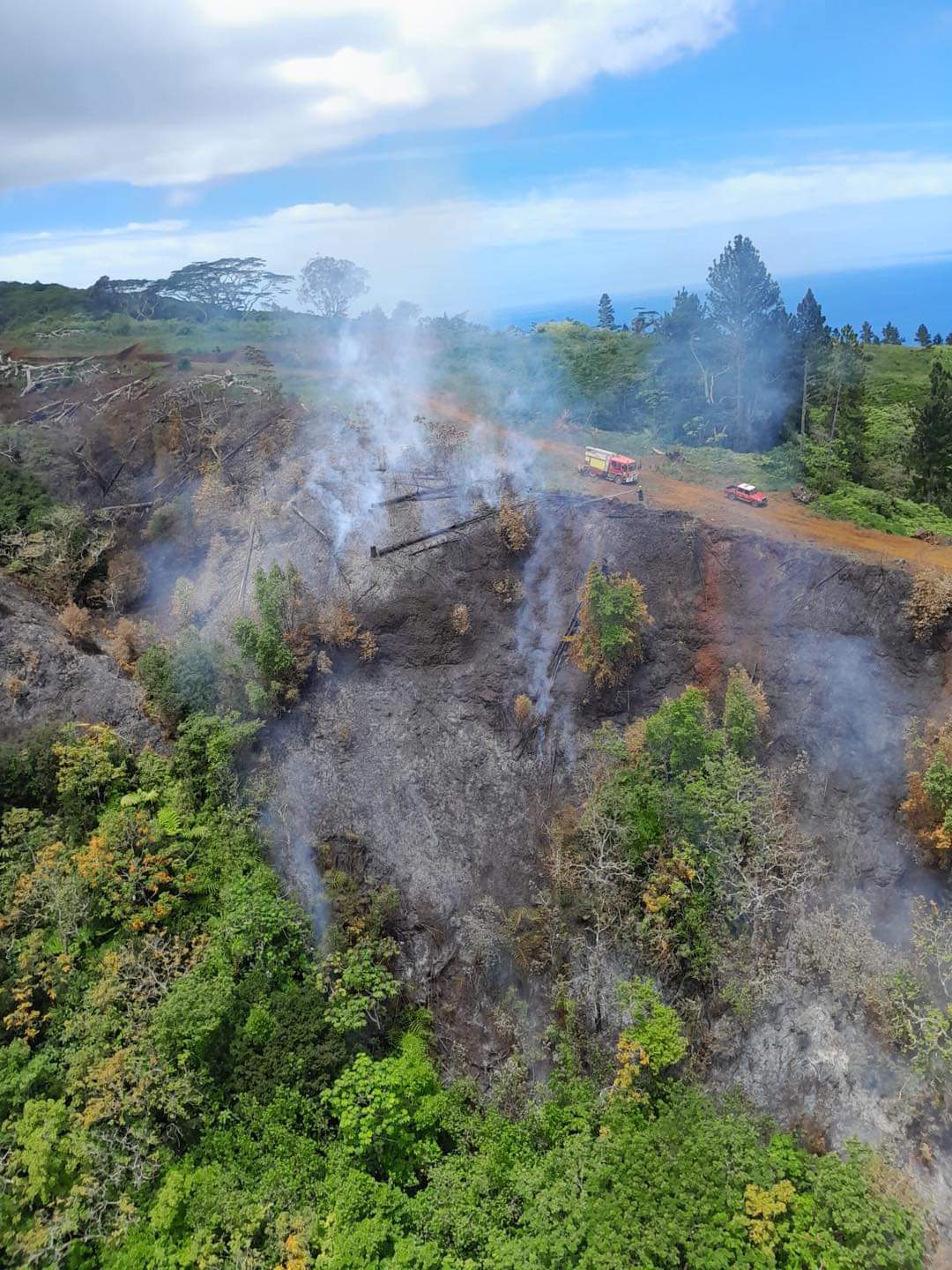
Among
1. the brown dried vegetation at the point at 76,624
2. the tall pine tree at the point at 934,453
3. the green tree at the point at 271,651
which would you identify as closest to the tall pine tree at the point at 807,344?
the tall pine tree at the point at 934,453

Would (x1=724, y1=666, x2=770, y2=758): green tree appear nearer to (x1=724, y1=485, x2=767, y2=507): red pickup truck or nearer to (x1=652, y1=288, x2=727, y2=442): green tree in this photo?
(x1=724, y1=485, x2=767, y2=507): red pickup truck

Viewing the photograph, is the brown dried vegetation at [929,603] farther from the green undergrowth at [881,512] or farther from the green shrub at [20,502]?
the green shrub at [20,502]

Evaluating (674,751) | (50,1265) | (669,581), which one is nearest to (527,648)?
(669,581)

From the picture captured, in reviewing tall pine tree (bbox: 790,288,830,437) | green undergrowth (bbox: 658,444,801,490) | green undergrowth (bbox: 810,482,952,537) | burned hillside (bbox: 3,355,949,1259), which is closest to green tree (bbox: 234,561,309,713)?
burned hillside (bbox: 3,355,949,1259)

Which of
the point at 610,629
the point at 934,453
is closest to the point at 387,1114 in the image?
the point at 610,629

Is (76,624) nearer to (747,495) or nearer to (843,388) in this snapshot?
(747,495)
